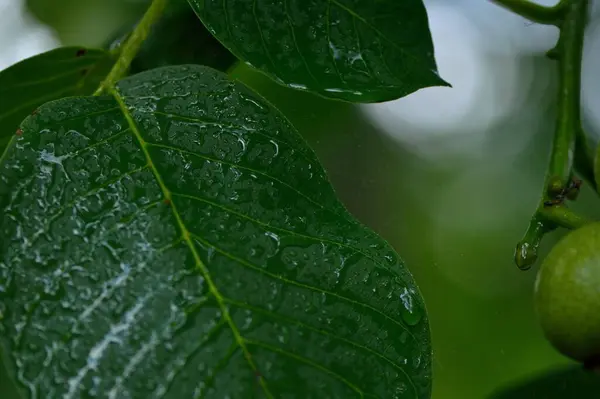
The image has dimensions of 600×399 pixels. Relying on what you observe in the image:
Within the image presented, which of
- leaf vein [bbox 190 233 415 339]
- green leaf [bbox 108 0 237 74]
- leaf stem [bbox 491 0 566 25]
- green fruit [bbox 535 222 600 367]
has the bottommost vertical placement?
green fruit [bbox 535 222 600 367]

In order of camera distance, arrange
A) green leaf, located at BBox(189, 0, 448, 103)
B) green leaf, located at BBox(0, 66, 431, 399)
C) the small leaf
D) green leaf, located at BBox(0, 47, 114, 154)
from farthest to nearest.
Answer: the small leaf → green leaf, located at BBox(0, 47, 114, 154) → green leaf, located at BBox(189, 0, 448, 103) → green leaf, located at BBox(0, 66, 431, 399)

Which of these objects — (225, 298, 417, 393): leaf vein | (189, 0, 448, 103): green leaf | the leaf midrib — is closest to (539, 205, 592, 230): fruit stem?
(189, 0, 448, 103): green leaf

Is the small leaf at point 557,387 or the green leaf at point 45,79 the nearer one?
the green leaf at point 45,79

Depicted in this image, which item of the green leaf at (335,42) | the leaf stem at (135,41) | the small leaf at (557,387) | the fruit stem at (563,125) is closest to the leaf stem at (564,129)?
the fruit stem at (563,125)

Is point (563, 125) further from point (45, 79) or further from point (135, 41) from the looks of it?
point (45, 79)

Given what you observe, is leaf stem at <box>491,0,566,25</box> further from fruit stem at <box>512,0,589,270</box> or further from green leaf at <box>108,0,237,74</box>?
green leaf at <box>108,0,237,74</box>

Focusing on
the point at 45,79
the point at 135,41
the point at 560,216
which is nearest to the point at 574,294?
the point at 560,216

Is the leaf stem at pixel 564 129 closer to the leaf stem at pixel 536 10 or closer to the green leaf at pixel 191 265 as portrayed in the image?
the leaf stem at pixel 536 10
